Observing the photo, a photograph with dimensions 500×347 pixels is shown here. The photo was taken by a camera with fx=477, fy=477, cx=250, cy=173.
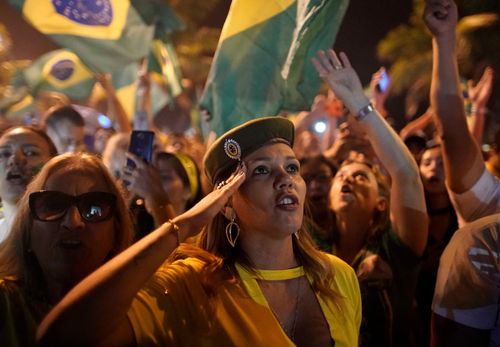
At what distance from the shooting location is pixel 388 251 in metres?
3.07

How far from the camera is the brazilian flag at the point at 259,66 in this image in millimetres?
3795

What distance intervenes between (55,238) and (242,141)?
0.94 meters

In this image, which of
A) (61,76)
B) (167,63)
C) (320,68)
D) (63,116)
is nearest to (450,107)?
(320,68)

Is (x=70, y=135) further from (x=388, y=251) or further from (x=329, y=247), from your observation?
(x=388, y=251)

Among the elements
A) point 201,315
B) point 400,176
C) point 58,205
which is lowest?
point 201,315

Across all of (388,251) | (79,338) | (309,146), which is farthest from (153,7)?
(79,338)

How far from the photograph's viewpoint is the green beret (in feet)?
7.38

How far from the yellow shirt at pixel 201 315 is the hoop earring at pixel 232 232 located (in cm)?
18

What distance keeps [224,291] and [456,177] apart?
1561 millimetres

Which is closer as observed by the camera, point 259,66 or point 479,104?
point 259,66

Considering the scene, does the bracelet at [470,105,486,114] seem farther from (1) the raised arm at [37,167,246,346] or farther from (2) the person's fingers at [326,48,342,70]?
(1) the raised arm at [37,167,246,346]

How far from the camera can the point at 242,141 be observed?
2.25 m

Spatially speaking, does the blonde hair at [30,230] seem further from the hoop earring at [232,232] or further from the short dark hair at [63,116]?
the short dark hair at [63,116]

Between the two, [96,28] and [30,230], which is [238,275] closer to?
[30,230]
